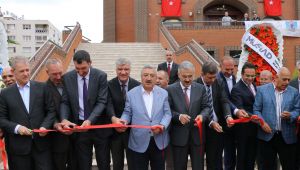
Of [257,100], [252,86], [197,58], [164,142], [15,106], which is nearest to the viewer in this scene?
[15,106]

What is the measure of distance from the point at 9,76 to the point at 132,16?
854 inches

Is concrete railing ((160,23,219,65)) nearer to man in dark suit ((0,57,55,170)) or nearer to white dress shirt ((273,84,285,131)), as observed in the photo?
white dress shirt ((273,84,285,131))

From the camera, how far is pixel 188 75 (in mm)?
5883

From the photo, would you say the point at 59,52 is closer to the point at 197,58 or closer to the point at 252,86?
the point at 197,58

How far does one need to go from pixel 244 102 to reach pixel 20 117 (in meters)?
3.42

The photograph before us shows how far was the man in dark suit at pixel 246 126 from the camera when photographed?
21.4ft

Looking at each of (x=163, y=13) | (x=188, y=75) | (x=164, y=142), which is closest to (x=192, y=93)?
(x=188, y=75)

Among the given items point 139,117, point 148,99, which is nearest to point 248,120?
point 148,99

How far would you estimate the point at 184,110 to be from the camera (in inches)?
235

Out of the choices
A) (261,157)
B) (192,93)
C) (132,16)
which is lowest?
(261,157)

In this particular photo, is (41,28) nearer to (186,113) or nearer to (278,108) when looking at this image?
Answer: (186,113)

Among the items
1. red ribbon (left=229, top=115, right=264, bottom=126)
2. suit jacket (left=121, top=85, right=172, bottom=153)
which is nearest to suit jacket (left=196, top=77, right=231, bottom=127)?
red ribbon (left=229, top=115, right=264, bottom=126)

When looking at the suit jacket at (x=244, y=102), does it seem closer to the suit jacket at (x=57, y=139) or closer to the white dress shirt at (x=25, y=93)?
the suit jacket at (x=57, y=139)

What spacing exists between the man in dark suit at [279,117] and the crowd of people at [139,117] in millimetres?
15
